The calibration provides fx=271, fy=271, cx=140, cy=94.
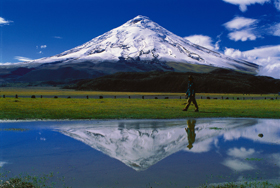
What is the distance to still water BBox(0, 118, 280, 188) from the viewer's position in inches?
286

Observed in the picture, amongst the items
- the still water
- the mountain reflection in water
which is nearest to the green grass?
the mountain reflection in water

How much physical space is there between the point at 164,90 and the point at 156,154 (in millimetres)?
125919

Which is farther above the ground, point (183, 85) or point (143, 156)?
point (183, 85)

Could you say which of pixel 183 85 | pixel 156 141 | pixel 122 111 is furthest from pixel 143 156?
pixel 183 85

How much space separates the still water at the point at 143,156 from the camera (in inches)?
286

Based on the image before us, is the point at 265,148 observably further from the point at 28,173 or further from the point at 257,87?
the point at 257,87

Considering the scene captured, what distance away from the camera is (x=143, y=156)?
926cm

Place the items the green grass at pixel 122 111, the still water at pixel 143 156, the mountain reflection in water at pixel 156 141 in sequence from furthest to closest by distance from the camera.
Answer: the green grass at pixel 122 111
the mountain reflection in water at pixel 156 141
the still water at pixel 143 156

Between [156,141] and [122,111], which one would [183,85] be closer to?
[122,111]

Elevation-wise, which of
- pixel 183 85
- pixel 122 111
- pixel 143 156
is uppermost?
pixel 183 85

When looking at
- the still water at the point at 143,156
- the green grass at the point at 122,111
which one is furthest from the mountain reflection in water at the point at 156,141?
the green grass at the point at 122,111

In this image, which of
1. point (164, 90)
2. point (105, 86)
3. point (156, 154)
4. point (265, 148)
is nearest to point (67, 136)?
point (156, 154)

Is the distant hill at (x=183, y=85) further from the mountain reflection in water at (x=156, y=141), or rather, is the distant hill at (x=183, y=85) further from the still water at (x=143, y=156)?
the still water at (x=143, y=156)

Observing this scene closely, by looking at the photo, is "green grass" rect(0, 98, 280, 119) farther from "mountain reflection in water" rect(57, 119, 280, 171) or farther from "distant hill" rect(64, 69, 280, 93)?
"distant hill" rect(64, 69, 280, 93)
